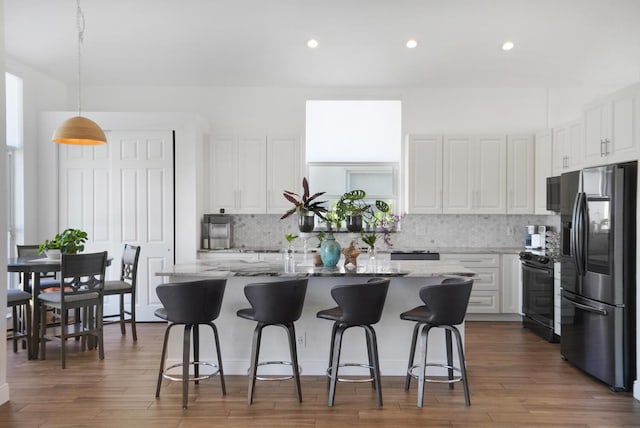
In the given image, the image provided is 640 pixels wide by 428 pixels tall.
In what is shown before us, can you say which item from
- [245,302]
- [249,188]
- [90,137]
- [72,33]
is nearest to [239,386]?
[245,302]

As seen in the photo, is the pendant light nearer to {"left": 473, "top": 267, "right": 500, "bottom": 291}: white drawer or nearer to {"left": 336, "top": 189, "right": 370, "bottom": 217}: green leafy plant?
{"left": 336, "top": 189, "right": 370, "bottom": 217}: green leafy plant

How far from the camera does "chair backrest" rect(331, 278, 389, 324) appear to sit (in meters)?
3.52

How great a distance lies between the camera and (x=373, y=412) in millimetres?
3502

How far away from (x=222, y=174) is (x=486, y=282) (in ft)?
11.4

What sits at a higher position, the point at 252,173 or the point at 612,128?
the point at 612,128

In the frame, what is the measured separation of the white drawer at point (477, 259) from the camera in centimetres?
621

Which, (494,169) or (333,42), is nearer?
(333,42)

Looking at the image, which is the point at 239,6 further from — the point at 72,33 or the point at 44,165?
the point at 44,165

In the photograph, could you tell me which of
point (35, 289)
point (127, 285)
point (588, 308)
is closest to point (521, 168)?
point (588, 308)

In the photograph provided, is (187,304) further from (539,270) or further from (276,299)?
(539,270)

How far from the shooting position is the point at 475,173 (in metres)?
6.51

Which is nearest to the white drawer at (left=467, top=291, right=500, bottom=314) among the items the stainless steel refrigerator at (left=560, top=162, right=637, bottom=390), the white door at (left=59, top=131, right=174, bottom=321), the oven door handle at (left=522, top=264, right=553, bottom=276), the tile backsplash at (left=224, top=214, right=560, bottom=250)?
the oven door handle at (left=522, top=264, right=553, bottom=276)

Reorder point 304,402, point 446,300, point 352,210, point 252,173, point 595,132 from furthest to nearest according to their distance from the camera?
1. point 252,173
2. point 595,132
3. point 352,210
4. point 304,402
5. point 446,300

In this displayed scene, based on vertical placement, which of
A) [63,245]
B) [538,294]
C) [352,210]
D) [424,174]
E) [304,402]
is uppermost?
[424,174]
